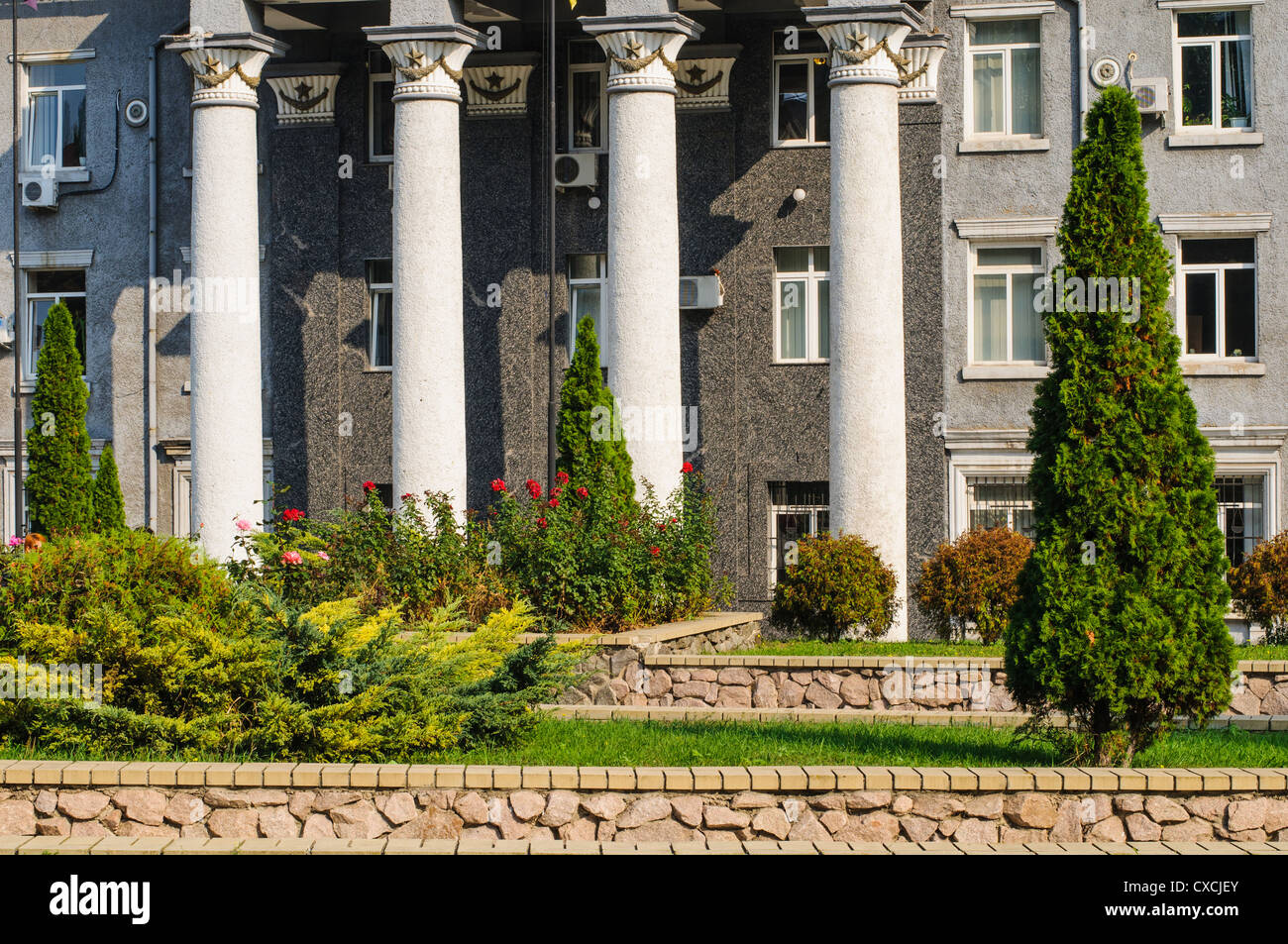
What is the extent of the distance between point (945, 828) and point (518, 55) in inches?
697

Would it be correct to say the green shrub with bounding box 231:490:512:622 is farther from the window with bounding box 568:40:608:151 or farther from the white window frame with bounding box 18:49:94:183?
the white window frame with bounding box 18:49:94:183

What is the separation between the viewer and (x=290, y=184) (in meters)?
25.7

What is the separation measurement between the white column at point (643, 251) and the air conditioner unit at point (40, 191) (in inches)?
404

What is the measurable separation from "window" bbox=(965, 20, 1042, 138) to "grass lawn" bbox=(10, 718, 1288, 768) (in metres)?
13.2

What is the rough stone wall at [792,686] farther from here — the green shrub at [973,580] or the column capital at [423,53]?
the column capital at [423,53]

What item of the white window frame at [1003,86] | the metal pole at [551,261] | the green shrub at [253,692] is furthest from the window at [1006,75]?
the green shrub at [253,692]

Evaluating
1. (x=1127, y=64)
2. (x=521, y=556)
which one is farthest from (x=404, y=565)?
(x=1127, y=64)

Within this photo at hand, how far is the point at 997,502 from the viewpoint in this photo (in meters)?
24.2

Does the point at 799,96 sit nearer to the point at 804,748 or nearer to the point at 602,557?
the point at 602,557

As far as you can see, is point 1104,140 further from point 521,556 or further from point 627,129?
point 627,129

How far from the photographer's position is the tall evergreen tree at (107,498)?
25016 mm

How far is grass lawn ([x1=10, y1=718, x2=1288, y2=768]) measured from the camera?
10797 millimetres

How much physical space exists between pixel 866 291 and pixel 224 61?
357 inches

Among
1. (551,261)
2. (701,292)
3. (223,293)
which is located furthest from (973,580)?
(223,293)
